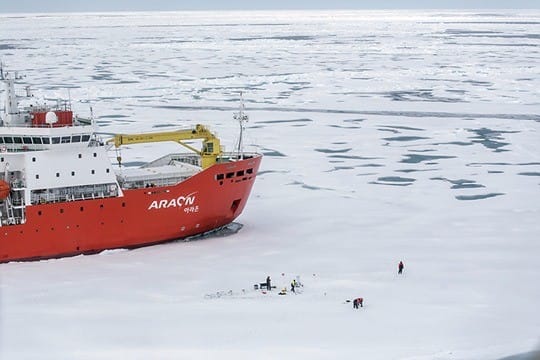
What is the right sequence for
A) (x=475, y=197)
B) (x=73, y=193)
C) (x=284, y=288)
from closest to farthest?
(x=284, y=288) < (x=73, y=193) < (x=475, y=197)

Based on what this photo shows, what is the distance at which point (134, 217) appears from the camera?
16.0 meters

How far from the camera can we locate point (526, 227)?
663 inches

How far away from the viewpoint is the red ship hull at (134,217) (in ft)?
49.6

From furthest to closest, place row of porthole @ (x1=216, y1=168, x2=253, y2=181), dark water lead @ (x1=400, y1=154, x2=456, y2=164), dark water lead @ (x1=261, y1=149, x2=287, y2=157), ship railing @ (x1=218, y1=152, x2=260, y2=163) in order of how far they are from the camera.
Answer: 1. dark water lead @ (x1=261, y1=149, x2=287, y2=157)
2. dark water lead @ (x1=400, y1=154, x2=456, y2=164)
3. ship railing @ (x1=218, y1=152, x2=260, y2=163)
4. row of porthole @ (x1=216, y1=168, x2=253, y2=181)

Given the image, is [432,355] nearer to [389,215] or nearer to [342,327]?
[342,327]

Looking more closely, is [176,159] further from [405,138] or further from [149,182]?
[405,138]

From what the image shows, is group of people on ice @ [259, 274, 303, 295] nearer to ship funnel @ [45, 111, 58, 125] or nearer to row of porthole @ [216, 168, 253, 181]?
row of porthole @ [216, 168, 253, 181]

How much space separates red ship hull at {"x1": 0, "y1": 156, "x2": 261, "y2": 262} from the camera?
595 inches

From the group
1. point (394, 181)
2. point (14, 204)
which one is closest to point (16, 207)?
point (14, 204)

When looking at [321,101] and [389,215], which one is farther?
[321,101]

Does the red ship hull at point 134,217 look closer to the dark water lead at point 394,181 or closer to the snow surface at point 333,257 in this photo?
the snow surface at point 333,257

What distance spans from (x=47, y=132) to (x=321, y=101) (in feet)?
78.2

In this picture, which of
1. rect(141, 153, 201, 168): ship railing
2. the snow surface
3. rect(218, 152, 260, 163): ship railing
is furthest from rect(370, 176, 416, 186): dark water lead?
rect(141, 153, 201, 168): ship railing

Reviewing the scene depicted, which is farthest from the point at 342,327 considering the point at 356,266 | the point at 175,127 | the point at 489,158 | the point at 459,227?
the point at 175,127
